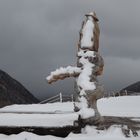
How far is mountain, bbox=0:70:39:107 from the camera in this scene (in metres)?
90.9

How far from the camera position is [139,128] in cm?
948

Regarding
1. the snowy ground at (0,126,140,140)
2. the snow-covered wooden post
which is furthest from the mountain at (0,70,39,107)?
the snowy ground at (0,126,140,140)

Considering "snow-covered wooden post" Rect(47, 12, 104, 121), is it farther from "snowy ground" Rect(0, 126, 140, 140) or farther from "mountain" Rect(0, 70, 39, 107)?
"mountain" Rect(0, 70, 39, 107)

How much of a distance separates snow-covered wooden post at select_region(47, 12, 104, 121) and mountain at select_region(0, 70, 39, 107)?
74.6 metres

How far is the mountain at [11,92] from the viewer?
9090 cm

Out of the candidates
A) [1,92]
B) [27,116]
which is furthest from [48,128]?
[1,92]

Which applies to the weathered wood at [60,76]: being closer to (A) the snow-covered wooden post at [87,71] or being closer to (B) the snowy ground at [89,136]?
(A) the snow-covered wooden post at [87,71]

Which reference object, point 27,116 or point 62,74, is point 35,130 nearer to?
point 27,116

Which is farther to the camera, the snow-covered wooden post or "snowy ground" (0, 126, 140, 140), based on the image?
the snow-covered wooden post

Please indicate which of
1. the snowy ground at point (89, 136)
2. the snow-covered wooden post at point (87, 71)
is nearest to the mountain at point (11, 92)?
the snow-covered wooden post at point (87, 71)

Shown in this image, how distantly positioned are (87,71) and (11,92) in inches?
3582

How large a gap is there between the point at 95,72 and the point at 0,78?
293 ft

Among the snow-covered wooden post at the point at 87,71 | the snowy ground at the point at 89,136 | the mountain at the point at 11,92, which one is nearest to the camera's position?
the snowy ground at the point at 89,136

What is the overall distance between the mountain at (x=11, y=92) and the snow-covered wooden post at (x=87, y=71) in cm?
7459
